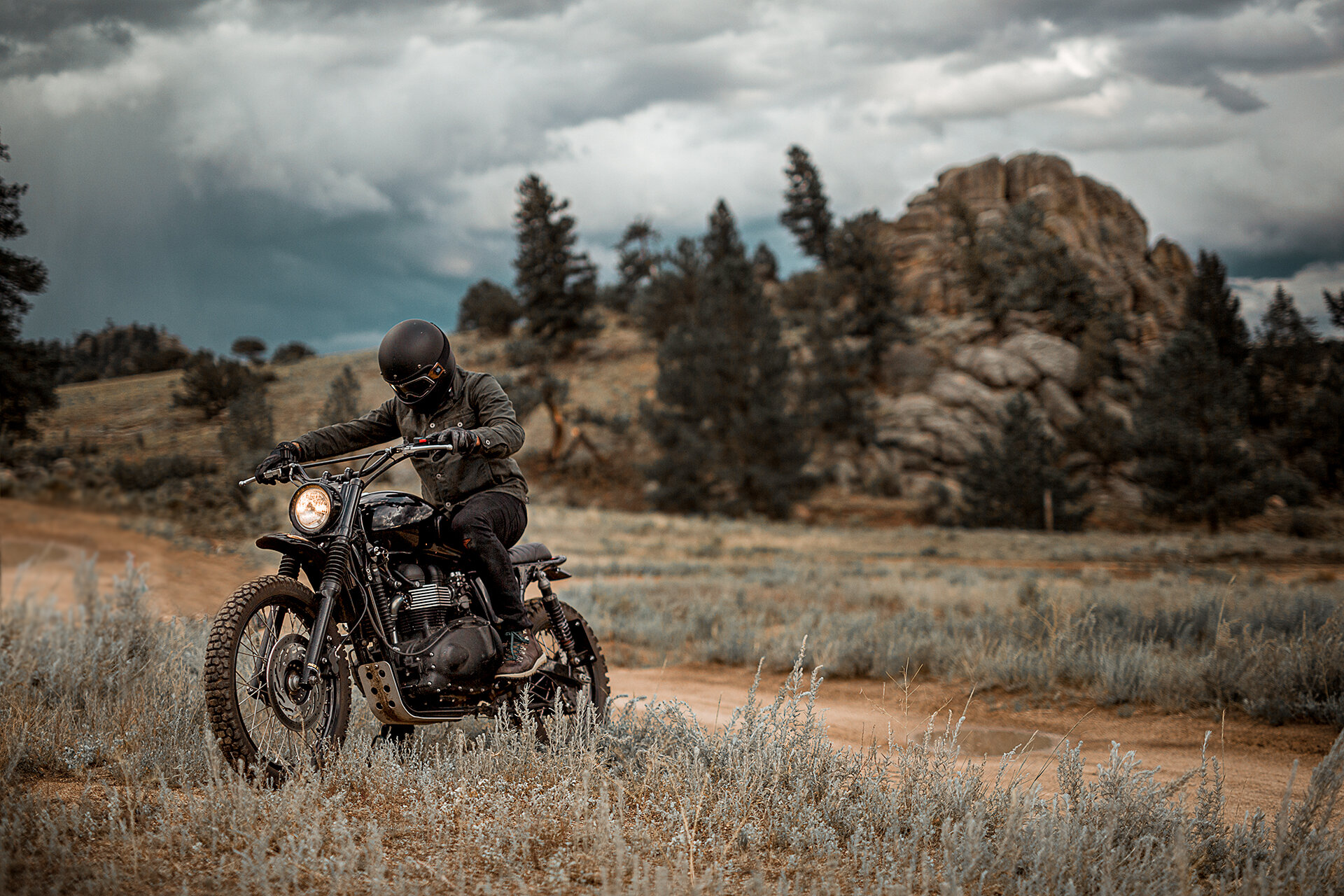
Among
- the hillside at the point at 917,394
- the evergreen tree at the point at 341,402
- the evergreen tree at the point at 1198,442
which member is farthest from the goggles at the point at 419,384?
the evergreen tree at the point at 1198,442

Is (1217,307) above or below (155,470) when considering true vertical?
above

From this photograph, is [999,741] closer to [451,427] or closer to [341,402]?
[451,427]

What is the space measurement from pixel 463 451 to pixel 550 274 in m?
55.1

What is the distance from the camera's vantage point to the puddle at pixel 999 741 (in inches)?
241

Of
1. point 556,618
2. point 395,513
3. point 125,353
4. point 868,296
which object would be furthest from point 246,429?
point 868,296

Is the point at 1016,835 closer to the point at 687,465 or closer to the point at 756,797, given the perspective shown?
the point at 756,797

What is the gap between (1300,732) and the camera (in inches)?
241

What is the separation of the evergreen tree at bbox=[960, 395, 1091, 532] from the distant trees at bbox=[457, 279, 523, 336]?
117 feet

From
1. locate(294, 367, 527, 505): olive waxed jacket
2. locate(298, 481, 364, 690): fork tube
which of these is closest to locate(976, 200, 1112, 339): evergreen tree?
locate(294, 367, 527, 505): olive waxed jacket

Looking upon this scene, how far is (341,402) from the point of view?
28.3m

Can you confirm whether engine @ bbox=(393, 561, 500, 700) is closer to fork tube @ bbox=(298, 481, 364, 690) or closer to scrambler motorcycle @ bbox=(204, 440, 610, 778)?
scrambler motorcycle @ bbox=(204, 440, 610, 778)

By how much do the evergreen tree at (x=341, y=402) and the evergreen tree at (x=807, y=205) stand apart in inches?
2207

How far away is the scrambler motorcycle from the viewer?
3.73 meters

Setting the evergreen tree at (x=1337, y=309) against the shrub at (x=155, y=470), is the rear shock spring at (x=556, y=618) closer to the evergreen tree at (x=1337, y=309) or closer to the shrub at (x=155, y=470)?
the shrub at (x=155, y=470)
